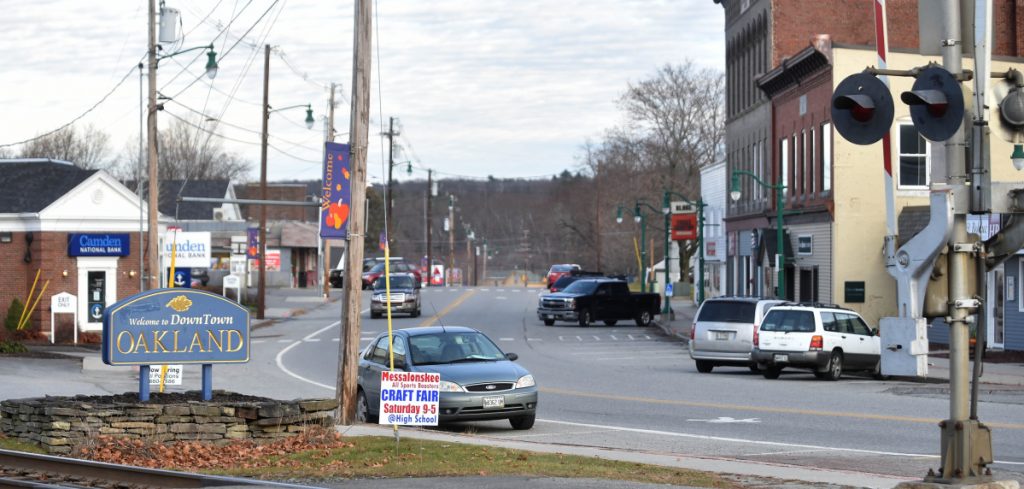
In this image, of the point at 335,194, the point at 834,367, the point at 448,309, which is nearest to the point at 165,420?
the point at 335,194

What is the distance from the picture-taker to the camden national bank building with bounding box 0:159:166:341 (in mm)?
39938

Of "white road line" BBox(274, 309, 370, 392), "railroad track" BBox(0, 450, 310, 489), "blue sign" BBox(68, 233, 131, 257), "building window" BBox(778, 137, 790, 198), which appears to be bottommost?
"white road line" BBox(274, 309, 370, 392)

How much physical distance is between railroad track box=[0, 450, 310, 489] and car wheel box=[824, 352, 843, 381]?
1823 centimetres

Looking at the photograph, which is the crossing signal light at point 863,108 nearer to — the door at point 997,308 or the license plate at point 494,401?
the license plate at point 494,401

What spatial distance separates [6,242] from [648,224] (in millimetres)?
57359

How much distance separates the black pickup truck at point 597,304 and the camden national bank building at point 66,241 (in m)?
16.3

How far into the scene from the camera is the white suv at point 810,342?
27500 mm

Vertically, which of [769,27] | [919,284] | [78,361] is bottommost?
[78,361]

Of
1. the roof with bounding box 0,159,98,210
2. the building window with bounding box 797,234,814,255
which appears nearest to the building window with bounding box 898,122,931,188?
the building window with bounding box 797,234,814,255

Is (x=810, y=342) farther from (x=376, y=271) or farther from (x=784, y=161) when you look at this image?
(x=376, y=271)

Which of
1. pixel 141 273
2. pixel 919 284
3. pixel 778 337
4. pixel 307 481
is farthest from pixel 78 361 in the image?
pixel 919 284

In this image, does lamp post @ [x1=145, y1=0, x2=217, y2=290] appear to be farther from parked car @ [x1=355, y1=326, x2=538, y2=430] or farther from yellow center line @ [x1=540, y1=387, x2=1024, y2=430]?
parked car @ [x1=355, y1=326, x2=538, y2=430]

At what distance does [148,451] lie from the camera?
15.0 meters

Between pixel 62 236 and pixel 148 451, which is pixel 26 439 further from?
pixel 62 236
